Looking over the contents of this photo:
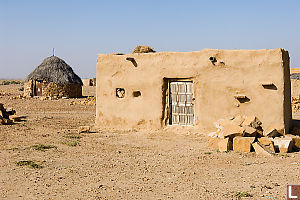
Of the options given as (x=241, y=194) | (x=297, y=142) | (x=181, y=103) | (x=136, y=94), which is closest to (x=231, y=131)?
(x=297, y=142)

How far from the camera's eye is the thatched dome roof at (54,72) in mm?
23141

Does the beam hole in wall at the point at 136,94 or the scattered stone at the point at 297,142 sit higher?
the beam hole in wall at the point at 136,94

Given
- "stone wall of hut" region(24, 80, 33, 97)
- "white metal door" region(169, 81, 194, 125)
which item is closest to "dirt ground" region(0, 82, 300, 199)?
"white metal door" region(169, 81, 194, 125)

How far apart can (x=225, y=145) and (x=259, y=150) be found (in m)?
0.75

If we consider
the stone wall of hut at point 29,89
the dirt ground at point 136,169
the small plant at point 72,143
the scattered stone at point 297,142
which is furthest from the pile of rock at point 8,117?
the stone wall of hut at point 29,89

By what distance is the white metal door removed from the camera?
33.7ft

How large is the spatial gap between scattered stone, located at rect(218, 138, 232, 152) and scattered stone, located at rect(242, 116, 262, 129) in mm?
1104

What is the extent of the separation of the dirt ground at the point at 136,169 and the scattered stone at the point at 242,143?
266mm

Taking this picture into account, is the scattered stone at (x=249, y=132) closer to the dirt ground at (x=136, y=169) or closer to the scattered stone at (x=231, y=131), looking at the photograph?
the scattered stone at (x=231, y=131)

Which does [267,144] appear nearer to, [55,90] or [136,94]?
[136,94]

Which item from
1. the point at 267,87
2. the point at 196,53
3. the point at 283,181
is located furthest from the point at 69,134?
the point at 283,181

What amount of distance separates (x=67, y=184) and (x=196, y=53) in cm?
595

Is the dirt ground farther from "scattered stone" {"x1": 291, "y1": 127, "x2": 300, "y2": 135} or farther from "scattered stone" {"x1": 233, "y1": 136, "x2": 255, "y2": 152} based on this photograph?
"scattered stone" {"x1": 291, "y1": 127, "x2": 300, "y2": 135}

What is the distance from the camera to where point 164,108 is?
34.2 feet
